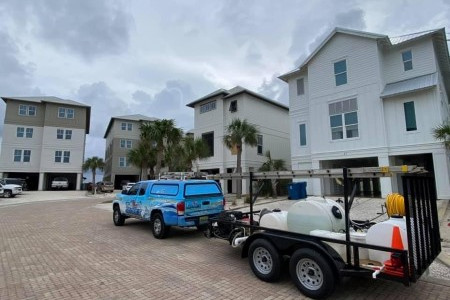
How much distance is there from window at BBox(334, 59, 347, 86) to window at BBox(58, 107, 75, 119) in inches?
1509

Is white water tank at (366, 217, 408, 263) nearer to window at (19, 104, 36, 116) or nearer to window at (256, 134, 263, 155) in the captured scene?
window at (256, 134, 263, 155)

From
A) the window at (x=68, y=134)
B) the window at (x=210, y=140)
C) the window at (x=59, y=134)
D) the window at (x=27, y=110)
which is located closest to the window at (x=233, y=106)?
the window at (x=210, y=140)

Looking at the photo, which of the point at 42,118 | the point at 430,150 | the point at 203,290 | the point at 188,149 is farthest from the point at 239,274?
the point at 42,118

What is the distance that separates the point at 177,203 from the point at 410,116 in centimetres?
1613

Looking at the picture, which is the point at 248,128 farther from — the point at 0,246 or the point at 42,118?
the point at 42,118

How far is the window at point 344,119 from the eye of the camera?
19.0 meters

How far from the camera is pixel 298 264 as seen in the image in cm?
485

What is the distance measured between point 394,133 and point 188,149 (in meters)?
17.4

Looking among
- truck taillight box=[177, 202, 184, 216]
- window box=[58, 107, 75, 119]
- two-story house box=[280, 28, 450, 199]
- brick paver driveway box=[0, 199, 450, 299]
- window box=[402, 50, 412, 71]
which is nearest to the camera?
brick paver driveway box=[0, 199, 450, 299]

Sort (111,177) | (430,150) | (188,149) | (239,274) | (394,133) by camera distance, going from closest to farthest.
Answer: (239,274)
(430,150)
(394,133)
(188,149)
(111,177)

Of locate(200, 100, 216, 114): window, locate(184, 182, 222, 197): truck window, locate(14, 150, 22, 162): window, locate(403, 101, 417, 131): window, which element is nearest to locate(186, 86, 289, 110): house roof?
locate(200, 100, 216, 114): window

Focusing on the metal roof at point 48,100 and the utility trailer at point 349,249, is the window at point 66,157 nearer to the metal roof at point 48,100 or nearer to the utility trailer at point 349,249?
the metal roof at point 48,100

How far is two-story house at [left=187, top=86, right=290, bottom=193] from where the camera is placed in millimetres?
27531

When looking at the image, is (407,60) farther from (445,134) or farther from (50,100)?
(50,100)
